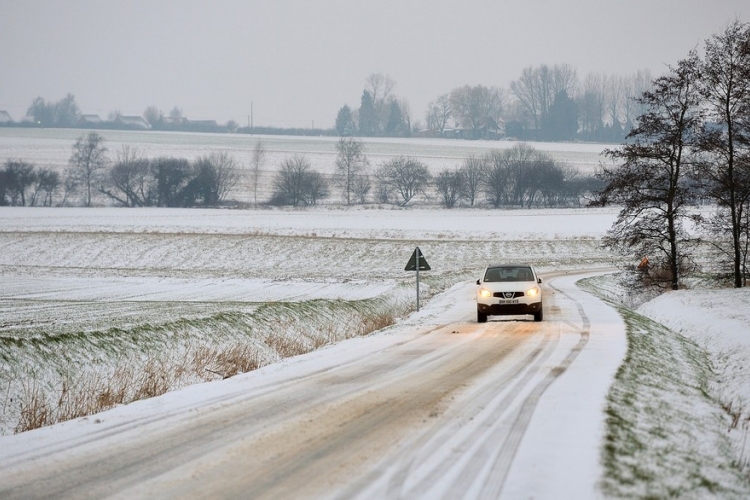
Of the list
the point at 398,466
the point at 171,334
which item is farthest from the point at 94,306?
the point at 398,466

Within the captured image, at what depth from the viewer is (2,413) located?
10961 millimetres

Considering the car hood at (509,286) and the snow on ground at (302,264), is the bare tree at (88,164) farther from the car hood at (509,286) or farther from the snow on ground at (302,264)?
the car hood at (509,286)

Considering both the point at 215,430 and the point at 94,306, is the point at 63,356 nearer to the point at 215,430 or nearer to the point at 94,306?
the point at 215,430

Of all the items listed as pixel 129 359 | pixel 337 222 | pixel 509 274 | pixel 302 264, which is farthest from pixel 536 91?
pixel 129 359

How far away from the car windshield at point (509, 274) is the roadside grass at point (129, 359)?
13.6 feet

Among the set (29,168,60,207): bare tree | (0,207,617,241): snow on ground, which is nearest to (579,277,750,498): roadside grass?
(0,207,617,241): snow on ground

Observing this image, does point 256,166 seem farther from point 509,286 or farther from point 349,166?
point 509,286

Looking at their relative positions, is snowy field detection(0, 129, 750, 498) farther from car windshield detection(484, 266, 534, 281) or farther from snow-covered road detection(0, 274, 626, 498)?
car windshield detection(484, 266, 534, 281)

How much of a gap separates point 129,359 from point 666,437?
32.8 ft

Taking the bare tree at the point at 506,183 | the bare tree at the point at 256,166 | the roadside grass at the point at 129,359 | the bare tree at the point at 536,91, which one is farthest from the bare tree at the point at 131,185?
the bare tree at the point at 536,91

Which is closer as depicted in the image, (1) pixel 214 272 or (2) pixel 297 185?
(1) pixel 214 272

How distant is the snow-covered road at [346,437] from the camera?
6.41 metres

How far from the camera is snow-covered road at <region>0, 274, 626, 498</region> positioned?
641 centimetres

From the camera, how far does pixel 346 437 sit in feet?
26.2
